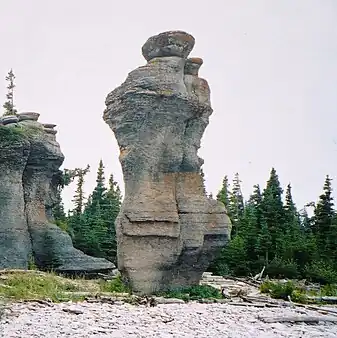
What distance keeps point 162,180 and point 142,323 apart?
738 centimetres

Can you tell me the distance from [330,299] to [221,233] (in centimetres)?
376

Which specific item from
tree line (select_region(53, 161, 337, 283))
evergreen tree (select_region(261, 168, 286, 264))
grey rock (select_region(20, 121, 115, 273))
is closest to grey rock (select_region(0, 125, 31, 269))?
grey rock (select_region(20, 121, 115, 273))

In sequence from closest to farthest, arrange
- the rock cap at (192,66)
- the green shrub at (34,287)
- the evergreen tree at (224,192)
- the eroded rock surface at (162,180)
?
the green shrub at (34,287) → the eroded rock surface at (162,180) → the rock cap at (192,66) → the evergreen tree at (224,192)

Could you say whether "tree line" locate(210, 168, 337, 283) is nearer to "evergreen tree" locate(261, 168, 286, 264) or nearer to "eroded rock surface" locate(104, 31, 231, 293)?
"evergreen tree" locate(261, 168, 286, 264)

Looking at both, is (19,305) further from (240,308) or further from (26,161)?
(26,161)

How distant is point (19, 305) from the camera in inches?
516

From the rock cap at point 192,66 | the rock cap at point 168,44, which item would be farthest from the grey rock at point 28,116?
the rock cap at point 192,66

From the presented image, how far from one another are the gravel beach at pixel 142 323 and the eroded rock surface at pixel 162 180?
3.69 m

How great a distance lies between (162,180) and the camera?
1833 centimetres

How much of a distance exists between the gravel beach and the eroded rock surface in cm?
369

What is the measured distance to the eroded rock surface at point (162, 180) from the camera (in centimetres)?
1755

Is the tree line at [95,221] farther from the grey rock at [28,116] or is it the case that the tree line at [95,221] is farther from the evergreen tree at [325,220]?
the evergreen tree at [325,220]

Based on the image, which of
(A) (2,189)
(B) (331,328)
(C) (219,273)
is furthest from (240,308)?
(C) (219,273)

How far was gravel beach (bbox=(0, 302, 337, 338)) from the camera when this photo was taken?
1035cm
